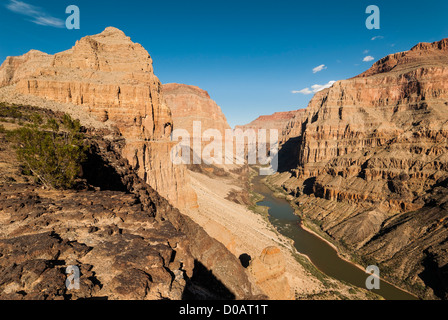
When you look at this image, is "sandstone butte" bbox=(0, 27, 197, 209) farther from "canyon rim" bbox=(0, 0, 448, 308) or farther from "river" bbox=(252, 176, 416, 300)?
"river" bbox=(252, 176, 416, 300)

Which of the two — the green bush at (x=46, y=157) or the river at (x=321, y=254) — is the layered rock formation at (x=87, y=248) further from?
the river at (x=321, y=254)

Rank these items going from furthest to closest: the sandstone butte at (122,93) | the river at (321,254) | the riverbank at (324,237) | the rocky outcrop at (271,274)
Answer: the riverbank at (324,237) < the river at (321,254) < the sandstone butte at (122,93) < the rocky outcrop at (271,274)

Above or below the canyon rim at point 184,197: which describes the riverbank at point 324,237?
below

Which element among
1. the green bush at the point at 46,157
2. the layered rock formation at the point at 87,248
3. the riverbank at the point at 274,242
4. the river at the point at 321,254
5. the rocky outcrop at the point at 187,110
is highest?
the rocky outcrop at the point at 187,110

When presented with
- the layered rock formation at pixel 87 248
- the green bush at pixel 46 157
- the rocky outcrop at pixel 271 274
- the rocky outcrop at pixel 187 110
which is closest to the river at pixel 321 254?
the rocky outcrop at pixel 271 274

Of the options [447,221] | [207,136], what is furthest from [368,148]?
[207,136]

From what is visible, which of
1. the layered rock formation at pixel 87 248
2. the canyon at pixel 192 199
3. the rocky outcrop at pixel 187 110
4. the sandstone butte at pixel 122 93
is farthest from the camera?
the rocky outcrop at pixel 187 110

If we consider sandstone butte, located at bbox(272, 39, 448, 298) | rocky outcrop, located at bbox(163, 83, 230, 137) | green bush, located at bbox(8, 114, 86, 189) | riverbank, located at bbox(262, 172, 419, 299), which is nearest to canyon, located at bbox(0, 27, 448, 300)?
sandstone butte, located at bbox(272, 39, 448, 298)
